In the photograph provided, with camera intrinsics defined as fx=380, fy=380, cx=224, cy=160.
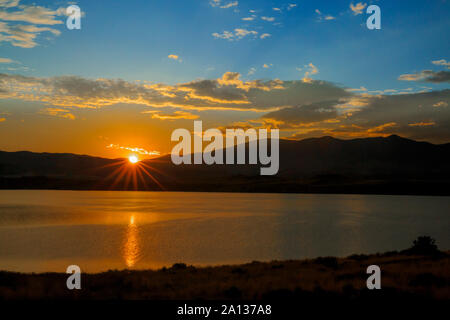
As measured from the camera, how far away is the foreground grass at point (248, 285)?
15289mm

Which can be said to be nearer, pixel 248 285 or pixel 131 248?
pixel 248 285

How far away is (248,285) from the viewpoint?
17953 millimetres

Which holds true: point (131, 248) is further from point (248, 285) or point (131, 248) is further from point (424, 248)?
point (424, 248)

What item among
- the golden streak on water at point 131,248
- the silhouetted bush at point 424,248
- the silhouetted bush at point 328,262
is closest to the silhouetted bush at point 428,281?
the silhouetted bush at point 328,262

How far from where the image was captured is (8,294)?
15453mm

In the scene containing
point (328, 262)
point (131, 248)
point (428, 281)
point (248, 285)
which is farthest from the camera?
point (131, 248)

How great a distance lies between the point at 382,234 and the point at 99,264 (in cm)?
4324

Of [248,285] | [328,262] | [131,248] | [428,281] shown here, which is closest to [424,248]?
[328,262]

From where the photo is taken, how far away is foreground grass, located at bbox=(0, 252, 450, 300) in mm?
15289

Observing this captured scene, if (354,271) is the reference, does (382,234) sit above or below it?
below

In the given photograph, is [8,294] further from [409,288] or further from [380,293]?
[409,288]
